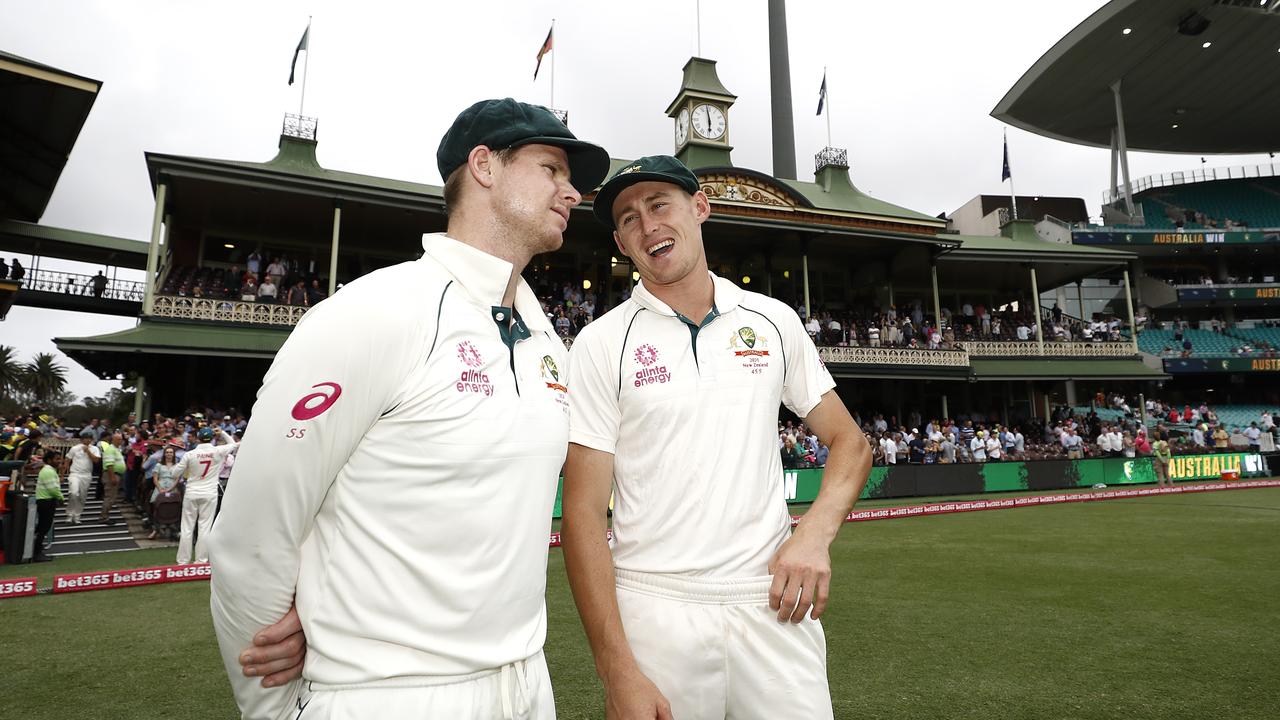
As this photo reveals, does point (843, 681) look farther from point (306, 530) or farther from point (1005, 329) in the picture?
point (1005, 329)

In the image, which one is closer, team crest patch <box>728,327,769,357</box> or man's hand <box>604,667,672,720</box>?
man's hand <box>604,667,672,720</box>

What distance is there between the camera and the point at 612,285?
25203mm

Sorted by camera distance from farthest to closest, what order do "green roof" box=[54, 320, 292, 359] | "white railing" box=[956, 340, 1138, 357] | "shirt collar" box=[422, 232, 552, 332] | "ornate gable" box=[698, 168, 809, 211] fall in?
"white railing" box=[956, 340, 1138, 357] → "ornate gable" box=[698, 168, 809, 211] → "green roof" box=[54, 320, 292, 359] → "shirt collar" box=[422, 232, 552, 332]

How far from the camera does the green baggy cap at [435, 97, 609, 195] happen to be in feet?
5.90

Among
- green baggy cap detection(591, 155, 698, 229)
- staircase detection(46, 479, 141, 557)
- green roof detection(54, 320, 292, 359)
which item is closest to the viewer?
green baggy cap detection(591, 155, 698, 229)

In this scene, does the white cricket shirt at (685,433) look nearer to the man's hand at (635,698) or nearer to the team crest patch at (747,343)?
the team crest patch at (747,343)

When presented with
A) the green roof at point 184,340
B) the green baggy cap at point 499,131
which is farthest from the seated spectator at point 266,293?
the green baggy cap at point 499,131

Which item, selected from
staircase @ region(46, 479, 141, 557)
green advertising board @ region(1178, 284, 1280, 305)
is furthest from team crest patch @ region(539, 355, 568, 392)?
green advertising board @ region(1178, 284, 1280, 305)

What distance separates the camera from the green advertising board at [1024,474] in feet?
59.0

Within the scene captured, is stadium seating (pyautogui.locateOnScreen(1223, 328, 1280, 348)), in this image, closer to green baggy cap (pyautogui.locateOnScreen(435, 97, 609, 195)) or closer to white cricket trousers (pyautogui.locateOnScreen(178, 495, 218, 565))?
white cricket trousers (pyautogui.locateOnScreen(178, 495, 218, 565))

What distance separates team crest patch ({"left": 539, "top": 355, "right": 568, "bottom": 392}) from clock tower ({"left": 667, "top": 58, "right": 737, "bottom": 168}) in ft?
86.1

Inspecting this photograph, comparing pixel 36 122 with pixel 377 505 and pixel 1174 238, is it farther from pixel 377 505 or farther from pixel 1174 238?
pixel 1174 238

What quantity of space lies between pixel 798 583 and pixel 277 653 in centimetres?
133

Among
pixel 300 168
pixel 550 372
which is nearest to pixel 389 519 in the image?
pixel 550 372
